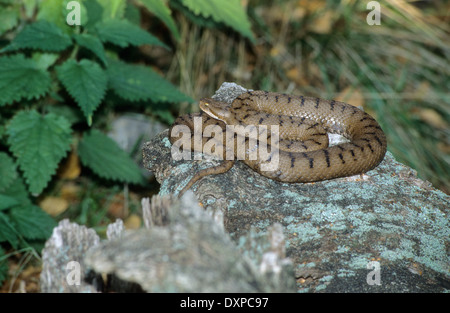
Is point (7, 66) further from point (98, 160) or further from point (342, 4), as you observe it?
point (342, 4)

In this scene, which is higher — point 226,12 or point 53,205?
point 226,12

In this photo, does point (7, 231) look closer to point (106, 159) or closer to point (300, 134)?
point (106, 159)

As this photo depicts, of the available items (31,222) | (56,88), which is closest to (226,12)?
(56,88)

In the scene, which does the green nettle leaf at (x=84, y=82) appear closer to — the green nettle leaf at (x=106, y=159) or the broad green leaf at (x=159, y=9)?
the green nettle leaf at (x=106, y=159)

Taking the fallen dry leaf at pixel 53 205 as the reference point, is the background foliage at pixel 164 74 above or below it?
above

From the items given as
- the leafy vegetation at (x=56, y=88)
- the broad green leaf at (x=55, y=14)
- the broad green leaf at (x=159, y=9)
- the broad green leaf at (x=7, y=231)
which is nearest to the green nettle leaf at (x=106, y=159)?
the leafy vegetation at (x=56, y=88)

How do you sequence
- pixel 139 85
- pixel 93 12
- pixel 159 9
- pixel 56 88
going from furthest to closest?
pixel 159 9
pixel 56 88
pixel 139 85
pixel 93 12
